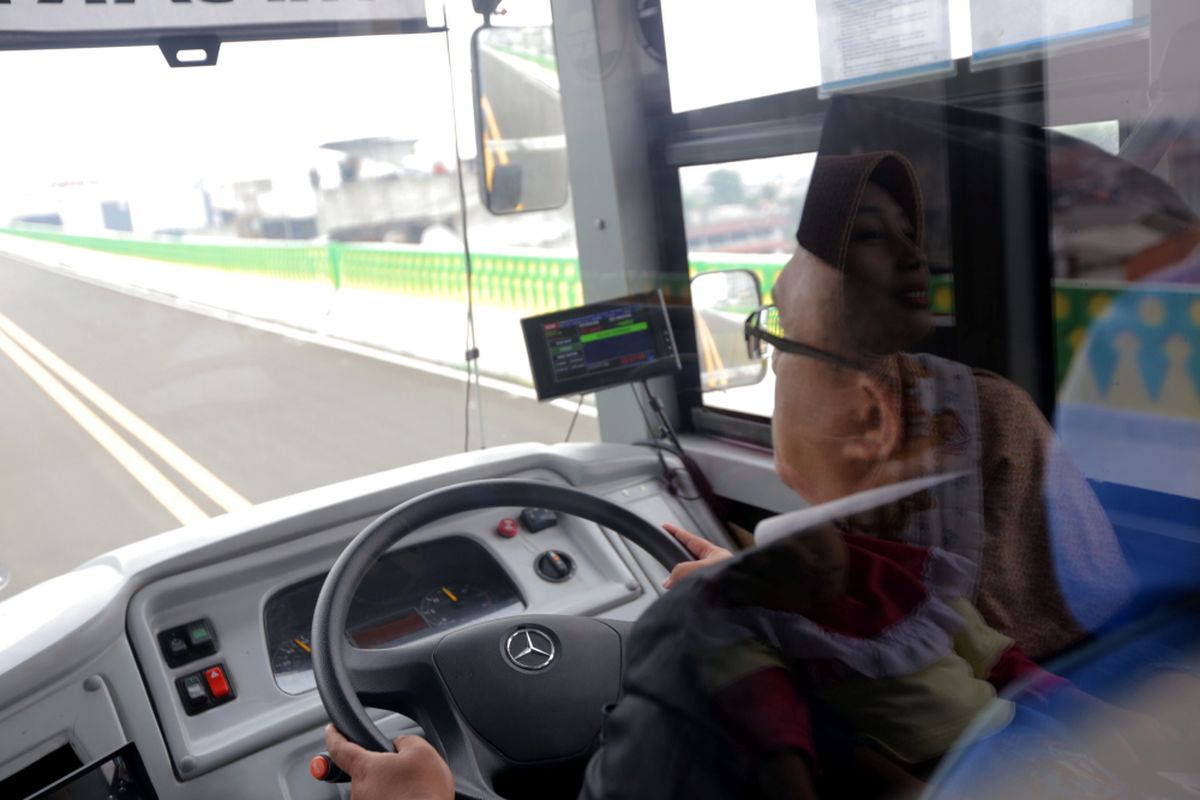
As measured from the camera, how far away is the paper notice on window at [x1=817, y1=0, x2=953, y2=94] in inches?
87.0

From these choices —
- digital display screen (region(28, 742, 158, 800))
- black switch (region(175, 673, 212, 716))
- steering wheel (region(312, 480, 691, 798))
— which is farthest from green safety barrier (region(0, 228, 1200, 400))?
digital display screen (region(28, 742, 158, 800))

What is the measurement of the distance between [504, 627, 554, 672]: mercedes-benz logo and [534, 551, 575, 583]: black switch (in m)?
0.80

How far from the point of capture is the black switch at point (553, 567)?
2.37 metres

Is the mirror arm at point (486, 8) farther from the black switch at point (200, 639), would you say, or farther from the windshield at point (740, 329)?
the black switch at point (200, 639)

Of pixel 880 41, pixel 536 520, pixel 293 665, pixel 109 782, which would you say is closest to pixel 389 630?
pixel 293 665

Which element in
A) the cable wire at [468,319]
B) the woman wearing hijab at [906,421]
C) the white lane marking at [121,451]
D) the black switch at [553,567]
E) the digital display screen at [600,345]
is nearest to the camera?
the woman wearing hijab at [906,421]

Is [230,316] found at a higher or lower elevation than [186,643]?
higher

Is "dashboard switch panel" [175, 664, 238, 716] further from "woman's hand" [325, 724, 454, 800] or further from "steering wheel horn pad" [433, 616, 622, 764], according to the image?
"woman's hand" [325, 724, 454, 800]

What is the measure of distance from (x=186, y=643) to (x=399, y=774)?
908 mm

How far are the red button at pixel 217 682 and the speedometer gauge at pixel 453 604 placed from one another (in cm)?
41

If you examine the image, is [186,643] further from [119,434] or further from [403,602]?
[119,434]

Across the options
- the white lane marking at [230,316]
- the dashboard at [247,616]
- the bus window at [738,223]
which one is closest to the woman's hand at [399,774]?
the dashboard at [247,616]

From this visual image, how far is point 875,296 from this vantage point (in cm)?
128

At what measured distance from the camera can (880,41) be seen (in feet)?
7.64
